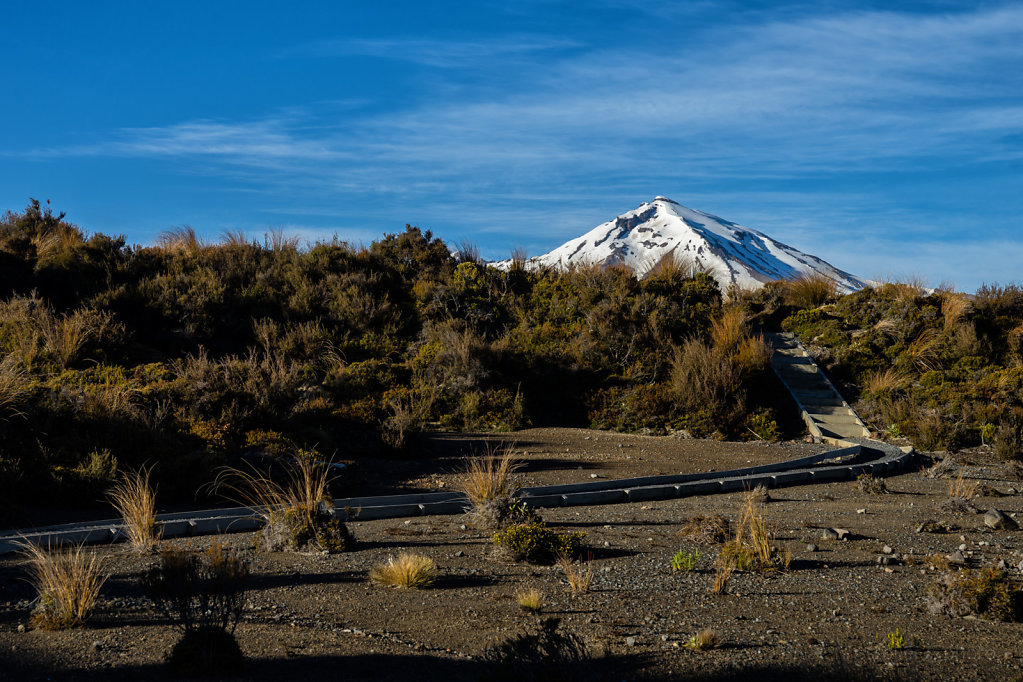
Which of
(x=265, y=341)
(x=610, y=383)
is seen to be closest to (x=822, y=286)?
(x=610, y=383)

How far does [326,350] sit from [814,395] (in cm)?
1110

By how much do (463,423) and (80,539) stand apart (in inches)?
370

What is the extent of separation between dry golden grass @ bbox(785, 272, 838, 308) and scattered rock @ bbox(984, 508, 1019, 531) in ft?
51.5

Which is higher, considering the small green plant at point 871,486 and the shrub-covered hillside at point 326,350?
the shrub-covered hillside at point 326,350

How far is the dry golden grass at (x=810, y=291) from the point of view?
24344 mm

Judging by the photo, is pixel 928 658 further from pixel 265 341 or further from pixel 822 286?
pixel 822 286

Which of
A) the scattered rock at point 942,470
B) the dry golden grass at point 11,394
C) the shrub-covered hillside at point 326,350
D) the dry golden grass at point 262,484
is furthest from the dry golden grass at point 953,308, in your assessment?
the dry golden grass at point 11,394

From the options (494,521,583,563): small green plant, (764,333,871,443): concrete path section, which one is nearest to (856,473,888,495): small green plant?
(764,333,871,443): concrete path section

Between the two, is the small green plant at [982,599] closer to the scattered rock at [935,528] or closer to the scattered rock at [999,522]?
the scattered rock at [935,528]

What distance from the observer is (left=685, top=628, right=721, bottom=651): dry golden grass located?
16.1 ft

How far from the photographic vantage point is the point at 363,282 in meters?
21.8

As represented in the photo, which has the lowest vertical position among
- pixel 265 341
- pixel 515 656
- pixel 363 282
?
pixel 515 656

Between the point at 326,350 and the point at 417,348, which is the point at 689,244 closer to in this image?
the point at 417,348

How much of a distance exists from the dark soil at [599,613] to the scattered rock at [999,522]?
13 cm
